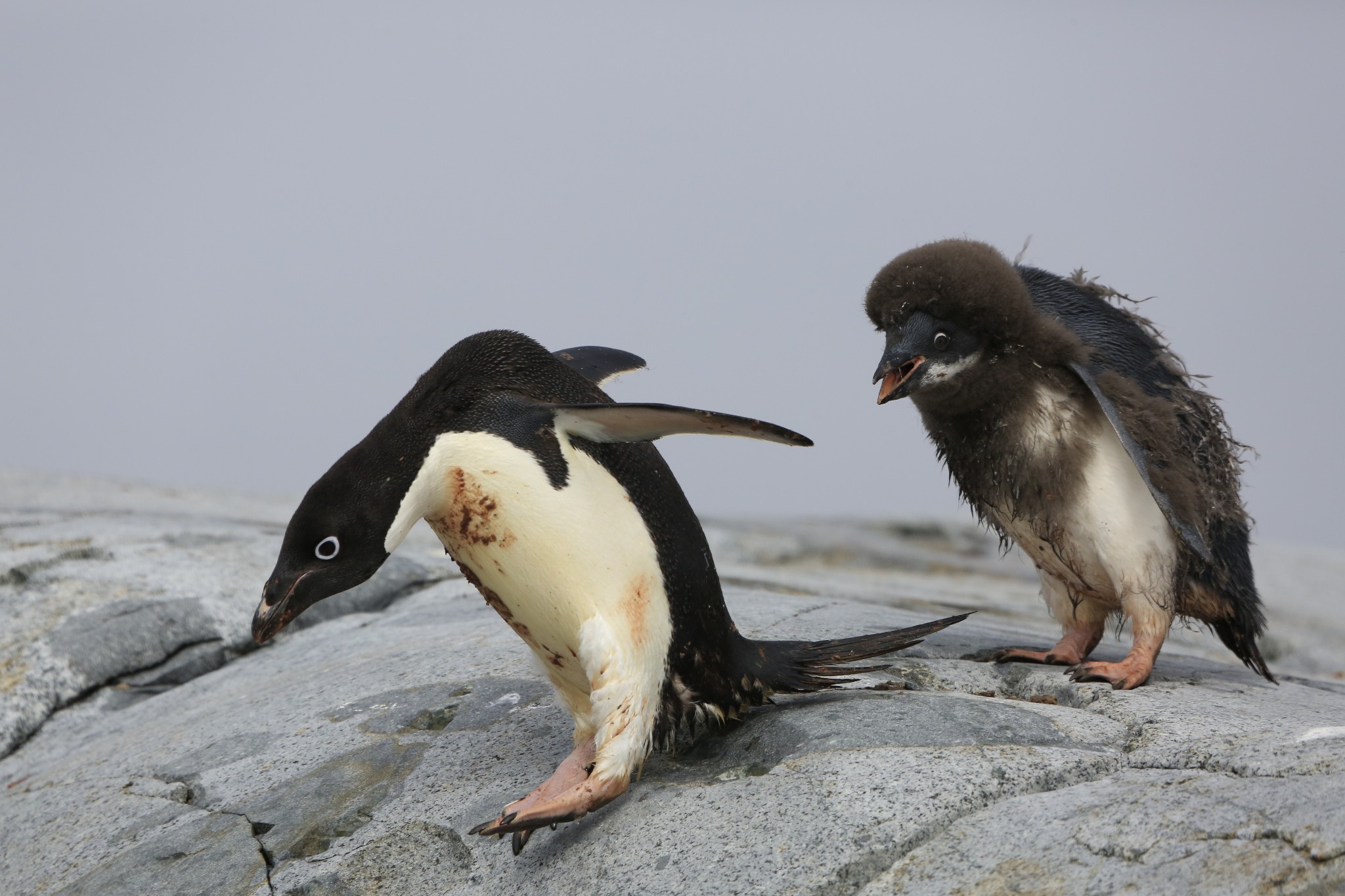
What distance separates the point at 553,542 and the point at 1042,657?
1351 millimetres

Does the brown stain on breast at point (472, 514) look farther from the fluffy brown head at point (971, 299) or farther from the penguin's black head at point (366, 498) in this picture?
the fluffy brown head at point (971, 299)

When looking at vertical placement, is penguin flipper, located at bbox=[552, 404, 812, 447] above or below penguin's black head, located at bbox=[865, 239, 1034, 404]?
below

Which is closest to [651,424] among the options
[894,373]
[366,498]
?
[366,498]

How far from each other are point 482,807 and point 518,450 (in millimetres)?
667

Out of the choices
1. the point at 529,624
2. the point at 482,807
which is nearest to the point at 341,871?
the point at 482,807

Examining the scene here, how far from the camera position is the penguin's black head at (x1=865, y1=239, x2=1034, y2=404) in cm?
229

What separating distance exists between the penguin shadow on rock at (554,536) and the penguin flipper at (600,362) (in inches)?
12.7

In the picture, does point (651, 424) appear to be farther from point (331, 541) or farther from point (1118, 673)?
point (1118, 673)

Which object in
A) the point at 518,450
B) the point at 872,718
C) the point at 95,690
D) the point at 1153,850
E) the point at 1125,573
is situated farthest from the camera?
the point at 95,690

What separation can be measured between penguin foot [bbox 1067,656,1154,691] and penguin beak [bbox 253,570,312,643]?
1563 millimetres

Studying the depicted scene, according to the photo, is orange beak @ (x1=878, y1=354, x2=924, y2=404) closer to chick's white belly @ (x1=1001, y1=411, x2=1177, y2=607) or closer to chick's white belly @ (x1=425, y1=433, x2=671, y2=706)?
chick's white belly @ (x1=1001, y1=411, x2=1177, y2=607)

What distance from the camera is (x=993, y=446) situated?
2.39 m

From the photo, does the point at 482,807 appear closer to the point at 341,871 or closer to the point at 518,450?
the point at 341,871

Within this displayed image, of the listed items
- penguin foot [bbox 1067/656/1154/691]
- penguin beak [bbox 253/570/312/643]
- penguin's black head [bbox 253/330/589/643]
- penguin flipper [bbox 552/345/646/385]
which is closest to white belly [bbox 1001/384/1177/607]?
penguin foot [bbox 1067/656/1154/691]
